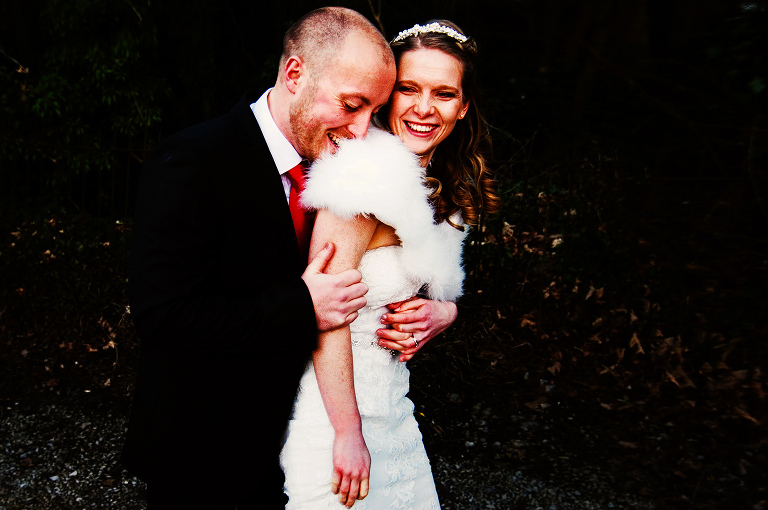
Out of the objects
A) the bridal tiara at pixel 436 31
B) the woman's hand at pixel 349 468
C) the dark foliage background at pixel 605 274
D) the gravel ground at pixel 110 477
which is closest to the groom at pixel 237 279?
the woman's hand at pixel 349 468

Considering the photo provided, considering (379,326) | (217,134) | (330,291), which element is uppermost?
(217,134)

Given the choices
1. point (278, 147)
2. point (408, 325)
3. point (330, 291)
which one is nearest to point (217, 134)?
point (278, 147)

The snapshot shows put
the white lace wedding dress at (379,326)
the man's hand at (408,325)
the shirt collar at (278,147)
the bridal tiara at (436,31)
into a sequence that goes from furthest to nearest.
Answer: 1. the bridal tiara at (436,31)
2. the man's hand at (408,325)
3. the shirt collar at (278,147)
4. the white lace wedding dress at (379,326)

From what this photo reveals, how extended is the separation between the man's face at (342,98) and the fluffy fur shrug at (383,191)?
0.07 m

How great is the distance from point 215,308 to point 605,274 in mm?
4257

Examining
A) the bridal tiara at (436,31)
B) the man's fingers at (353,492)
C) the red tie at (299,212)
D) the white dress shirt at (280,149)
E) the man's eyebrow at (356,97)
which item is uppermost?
the bridal tiara at (436,31)

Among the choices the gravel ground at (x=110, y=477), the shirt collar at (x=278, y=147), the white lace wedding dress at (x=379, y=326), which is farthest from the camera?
the gravel ground at (x=110, y=477)

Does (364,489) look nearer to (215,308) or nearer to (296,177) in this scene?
(215,308)

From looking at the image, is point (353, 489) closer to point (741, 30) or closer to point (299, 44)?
point (299, 44)

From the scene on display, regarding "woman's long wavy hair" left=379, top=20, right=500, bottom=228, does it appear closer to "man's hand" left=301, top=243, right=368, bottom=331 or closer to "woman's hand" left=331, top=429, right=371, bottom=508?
"man's hand" left=301, top=243, right=368, bottom=331

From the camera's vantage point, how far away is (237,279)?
163 centimetres

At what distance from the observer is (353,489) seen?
66.5 inches

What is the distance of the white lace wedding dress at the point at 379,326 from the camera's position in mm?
1611

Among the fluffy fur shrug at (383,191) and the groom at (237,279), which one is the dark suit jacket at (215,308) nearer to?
the groom at (237,279)
